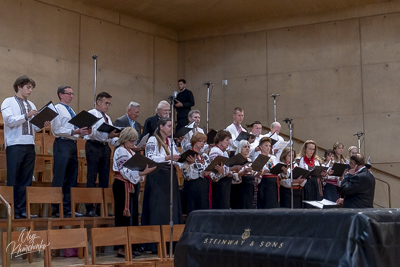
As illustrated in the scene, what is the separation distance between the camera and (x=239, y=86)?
1279 centimetres

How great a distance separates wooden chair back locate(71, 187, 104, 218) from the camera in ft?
20.3

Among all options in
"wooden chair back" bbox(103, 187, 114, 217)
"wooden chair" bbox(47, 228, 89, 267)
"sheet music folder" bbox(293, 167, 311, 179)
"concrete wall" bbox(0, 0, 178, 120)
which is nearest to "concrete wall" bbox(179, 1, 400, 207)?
"concrete wall" bbox(0, 0, 178, 120)

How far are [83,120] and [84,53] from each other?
5653 mm

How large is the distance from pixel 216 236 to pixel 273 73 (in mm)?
10038

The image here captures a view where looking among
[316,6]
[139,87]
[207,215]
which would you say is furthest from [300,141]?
[207,215]

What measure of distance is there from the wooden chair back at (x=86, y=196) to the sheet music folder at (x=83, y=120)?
728 millimetres

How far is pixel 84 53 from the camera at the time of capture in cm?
1137

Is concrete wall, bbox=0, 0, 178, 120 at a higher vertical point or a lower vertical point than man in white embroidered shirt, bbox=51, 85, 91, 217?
higher

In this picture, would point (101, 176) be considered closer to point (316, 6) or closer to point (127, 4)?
point (127, 4)

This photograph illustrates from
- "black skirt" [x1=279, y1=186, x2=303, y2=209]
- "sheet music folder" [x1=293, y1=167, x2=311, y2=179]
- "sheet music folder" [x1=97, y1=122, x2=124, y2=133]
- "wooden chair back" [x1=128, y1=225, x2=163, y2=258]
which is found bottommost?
"wooden chair back" [x1=128, y1=225, x2=163, y2=258]

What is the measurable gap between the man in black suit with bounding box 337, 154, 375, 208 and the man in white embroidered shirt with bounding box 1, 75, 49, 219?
136 inches

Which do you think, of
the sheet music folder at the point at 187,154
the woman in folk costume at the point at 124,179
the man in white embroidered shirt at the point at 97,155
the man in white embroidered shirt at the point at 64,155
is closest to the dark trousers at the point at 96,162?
the man in white embroidered shirt at the point at 97,155

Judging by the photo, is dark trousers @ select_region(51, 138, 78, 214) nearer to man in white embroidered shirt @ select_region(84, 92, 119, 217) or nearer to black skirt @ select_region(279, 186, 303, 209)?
man in white embroidered shirt @ select_region(84, 92, 119, 217)

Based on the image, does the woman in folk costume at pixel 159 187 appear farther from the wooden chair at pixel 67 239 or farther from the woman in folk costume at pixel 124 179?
the wooden chair at pixel 67 239
